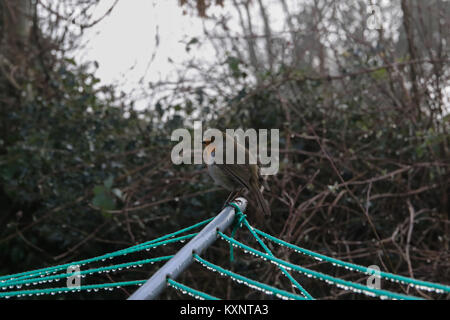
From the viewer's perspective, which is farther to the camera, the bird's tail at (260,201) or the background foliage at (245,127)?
the background foliage at (245,127)

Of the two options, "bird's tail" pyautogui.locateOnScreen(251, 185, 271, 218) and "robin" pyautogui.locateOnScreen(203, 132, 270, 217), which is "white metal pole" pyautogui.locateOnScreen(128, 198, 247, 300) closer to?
"bird's tail" pyautogui.locateOnScreen(251, 185, 271, 218)

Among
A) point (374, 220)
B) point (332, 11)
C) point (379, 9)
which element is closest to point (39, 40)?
point (332, 11)

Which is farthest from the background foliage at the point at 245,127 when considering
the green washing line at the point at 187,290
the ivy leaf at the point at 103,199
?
the green washing line at the point at 187,290

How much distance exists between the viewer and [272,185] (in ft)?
13.4

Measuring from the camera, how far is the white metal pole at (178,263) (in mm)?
1029

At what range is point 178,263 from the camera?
120 cm

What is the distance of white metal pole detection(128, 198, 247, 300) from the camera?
3.38ft

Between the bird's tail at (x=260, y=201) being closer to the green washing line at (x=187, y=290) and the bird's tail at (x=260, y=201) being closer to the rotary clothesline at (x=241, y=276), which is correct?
the rotary clothesline at (x=241, y=276)

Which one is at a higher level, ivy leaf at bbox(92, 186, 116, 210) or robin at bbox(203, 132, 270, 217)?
robin at bbox(203, 132, 270, 217)
